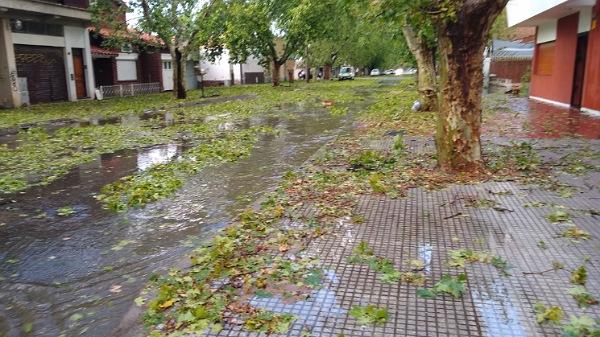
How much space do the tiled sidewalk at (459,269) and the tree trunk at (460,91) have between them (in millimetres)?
759

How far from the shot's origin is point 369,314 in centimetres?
362

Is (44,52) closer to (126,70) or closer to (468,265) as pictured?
(126,70)

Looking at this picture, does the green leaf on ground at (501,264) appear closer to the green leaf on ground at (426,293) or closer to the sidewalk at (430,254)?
the sidewalk at (430,254)

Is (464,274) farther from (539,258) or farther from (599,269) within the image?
(599,269)

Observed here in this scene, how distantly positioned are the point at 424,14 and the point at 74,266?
5.68m

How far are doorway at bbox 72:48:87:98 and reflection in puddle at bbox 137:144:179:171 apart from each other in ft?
64.0

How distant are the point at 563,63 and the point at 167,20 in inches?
686

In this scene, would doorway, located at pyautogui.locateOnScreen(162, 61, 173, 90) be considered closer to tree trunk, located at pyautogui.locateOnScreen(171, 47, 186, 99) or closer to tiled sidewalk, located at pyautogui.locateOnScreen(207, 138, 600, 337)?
tree trunk, located at pyautogui.locateOnScreen(171, 47, 186, 99)

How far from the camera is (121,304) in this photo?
4.22 metres

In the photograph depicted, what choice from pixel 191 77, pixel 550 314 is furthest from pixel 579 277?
pixel 191 77

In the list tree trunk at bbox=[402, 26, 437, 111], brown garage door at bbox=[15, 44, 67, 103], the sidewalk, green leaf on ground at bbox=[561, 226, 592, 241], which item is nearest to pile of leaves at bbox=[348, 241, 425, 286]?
the sidewalk

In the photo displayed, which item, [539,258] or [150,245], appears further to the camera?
[150,245]

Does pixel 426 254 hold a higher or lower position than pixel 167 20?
lower

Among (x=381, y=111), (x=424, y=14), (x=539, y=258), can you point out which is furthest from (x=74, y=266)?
(x=381, y=111)
